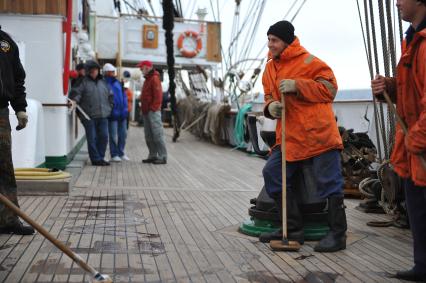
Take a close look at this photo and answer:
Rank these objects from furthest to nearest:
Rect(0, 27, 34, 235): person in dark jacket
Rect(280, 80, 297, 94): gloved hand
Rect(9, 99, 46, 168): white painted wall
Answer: Rect(9, 99, 46, 168): white painted wall
Rect(0, 27, 34, 235): person in dark jacket
Rect(280, 80, 297, 94): gloved hand

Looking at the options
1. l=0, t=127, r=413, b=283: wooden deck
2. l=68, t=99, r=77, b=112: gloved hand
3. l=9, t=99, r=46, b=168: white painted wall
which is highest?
l=68, t=99, r=77, b=112: gloved hand

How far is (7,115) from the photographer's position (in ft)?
15.6

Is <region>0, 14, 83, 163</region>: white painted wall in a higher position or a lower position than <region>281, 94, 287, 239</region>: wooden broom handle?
higher

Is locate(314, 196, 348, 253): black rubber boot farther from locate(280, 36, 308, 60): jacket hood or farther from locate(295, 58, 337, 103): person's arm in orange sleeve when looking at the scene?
locate(280, 36, 308, 60): jacket hood

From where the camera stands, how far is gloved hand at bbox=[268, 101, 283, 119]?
15.0 feet

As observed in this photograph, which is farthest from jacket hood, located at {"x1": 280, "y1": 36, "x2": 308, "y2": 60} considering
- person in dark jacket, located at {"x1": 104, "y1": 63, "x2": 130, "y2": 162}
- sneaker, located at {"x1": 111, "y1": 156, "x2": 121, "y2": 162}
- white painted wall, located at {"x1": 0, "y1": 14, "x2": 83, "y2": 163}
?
sneaker, located at {"x1": 111, "y1": 156, "x2": 121, "y2": 162}

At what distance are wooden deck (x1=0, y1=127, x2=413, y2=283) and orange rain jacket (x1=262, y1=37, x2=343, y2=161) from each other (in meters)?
0.72

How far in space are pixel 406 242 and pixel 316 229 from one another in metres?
0.68

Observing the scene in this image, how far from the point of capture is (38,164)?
8.16 meters

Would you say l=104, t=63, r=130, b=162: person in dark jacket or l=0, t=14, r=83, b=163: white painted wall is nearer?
l=0, t=14, r=83, b=163: white painted wall

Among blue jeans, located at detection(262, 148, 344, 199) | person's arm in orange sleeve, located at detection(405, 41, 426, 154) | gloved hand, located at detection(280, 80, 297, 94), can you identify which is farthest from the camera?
blue jeans, located at detection(262, 148, 344, 199)

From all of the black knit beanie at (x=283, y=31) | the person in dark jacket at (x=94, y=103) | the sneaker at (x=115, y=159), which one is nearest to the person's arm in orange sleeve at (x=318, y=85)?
the black knit beanie at (x=283, y=31)

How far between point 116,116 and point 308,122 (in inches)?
267

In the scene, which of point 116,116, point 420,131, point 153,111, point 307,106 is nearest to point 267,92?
point 307,106
